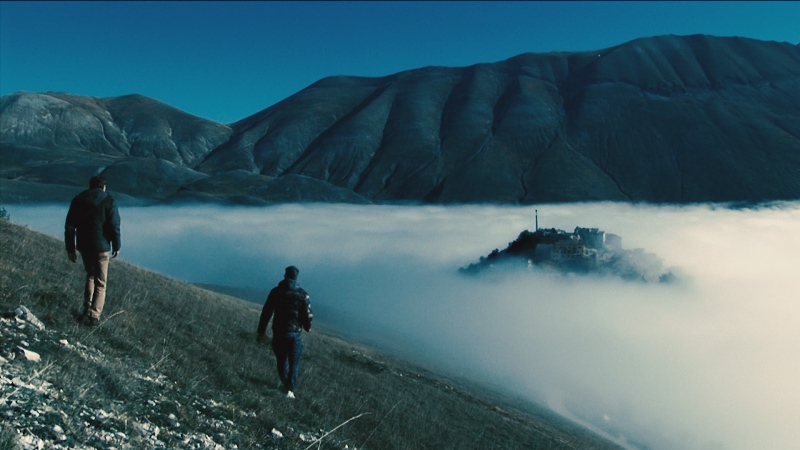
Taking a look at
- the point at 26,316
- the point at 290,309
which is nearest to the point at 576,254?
the point at 290,309

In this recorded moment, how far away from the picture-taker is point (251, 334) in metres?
20.9

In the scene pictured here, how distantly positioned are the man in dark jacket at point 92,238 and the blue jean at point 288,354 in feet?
11.2

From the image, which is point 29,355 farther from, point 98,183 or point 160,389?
point 98,183

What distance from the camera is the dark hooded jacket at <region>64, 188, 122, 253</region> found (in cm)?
1057

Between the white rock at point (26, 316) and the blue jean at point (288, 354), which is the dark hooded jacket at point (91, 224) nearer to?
the white rock at point (26, 316)

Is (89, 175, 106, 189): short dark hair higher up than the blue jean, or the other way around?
(89, 175, 106, 189): short dark hair

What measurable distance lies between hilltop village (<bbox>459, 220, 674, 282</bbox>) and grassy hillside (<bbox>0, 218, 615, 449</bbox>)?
151257 millimetres

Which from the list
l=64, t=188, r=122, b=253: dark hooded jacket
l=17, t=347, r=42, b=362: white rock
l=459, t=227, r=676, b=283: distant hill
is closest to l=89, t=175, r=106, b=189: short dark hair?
l=64, t=188, r=122, b=253: dark hooded jacket

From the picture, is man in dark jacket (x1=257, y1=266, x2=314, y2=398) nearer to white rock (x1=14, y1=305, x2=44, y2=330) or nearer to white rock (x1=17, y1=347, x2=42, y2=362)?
white rock (x1=14, y1=305, x2=44, y2=330)

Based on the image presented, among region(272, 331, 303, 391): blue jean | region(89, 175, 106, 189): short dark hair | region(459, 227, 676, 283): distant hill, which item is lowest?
region(459, 227, 676, 283): distant hill

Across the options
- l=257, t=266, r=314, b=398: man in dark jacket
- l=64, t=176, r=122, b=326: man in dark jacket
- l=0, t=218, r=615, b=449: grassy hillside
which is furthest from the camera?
l=257, t=266, r=314, b=398: man in dark jacket

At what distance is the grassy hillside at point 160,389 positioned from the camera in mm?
7105

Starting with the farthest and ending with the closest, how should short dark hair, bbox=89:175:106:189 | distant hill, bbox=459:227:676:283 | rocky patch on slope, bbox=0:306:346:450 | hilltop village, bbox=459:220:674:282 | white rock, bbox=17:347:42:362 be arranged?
distant hill, bbox=459:227:676:283
hilltop village, bbox=459:220:674:282
short dark hair, bbox=89:175:106:189
white rock, bbox=17:347:42:362
rocky patch on slope, bbox=0:306:346:450

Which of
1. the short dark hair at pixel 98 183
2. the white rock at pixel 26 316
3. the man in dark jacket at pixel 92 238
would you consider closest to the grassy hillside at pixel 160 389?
the white rock at pixel 26 316
